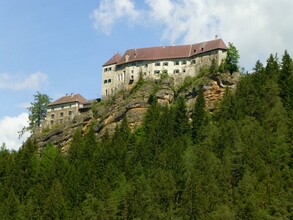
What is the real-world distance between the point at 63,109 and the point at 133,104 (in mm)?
20869

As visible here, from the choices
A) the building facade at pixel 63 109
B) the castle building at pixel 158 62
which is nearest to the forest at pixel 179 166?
the castle building at pixel 158 62

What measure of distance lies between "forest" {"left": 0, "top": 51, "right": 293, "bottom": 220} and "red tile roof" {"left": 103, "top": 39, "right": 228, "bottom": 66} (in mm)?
12079

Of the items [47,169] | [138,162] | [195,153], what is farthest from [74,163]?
[195,153]

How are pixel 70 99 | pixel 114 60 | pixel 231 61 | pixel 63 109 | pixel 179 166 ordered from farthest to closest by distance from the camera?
1. pixel 114 60
2. pixel 70 99
3. pixel 63 109
4. pixel 231 61
5. pixel 179 166

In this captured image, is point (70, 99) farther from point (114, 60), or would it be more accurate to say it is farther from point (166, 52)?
point (166, 52)

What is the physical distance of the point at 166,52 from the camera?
122 meters

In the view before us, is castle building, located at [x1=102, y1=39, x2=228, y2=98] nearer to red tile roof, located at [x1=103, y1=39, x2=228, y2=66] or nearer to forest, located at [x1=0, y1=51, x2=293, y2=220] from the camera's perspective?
red tile roof, located at [x1=103, y1=39, x2=228, y2=66]

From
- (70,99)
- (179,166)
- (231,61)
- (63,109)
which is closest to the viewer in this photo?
(179,166)

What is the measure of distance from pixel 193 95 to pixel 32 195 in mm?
34948

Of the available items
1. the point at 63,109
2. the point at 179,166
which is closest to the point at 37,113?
the point at 63,109

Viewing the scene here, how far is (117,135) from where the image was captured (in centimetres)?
10069

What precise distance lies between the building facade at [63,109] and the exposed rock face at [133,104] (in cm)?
507

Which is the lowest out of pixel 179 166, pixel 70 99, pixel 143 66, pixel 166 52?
pixel 179 166

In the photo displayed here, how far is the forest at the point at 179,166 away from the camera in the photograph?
71250 mm
